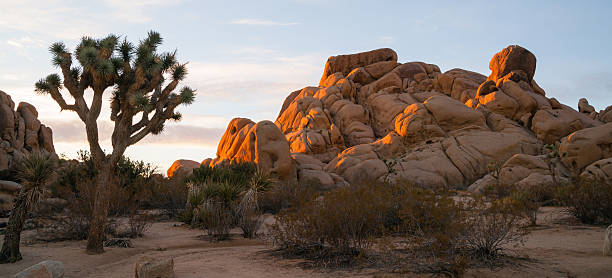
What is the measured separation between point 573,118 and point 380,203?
1457 inches

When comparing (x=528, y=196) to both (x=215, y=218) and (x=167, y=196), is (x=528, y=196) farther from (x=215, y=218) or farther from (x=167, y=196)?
(x=167, y=196)

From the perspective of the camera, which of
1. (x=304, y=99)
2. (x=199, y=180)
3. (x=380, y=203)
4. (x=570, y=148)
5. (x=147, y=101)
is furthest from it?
(x=304, y=99)

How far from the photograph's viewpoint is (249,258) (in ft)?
32.8

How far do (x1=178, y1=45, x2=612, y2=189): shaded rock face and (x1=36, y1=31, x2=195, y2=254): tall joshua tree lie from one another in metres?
14.4

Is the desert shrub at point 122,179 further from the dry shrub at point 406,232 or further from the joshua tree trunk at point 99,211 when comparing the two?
the dry shrub at point 406,232

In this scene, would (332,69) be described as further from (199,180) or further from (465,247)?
(465,247)

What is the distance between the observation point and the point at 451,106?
131ft

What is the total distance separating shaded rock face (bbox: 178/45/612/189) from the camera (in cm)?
3138

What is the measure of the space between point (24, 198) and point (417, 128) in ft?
112

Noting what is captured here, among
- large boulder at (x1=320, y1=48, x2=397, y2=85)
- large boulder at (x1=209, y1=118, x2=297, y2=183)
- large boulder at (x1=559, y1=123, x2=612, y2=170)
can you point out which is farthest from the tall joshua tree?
large boulder at (x1=320, y1=48, x2=397, y2=85)

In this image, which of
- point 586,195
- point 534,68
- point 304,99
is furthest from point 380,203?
point 534,68

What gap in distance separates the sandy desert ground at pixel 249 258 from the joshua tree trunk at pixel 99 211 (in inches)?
12.9

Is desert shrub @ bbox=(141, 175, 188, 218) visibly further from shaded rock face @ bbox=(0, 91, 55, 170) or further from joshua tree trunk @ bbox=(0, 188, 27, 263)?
joshua tree trunk @ bbox=(0, 188, 27, 263)

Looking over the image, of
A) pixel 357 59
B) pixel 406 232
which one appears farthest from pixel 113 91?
pixel 357 59
